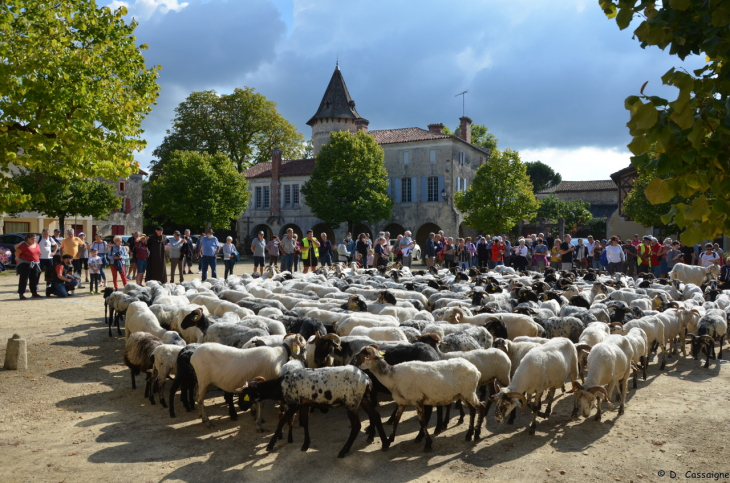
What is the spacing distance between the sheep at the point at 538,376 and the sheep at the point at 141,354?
4811 millimetres

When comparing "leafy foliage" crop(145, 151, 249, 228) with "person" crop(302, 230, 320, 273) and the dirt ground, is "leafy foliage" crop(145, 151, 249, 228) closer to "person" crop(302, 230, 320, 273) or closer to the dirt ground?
"person" crop(302, 230, 320, 273)

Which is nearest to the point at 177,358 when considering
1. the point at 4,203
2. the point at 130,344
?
the point at 130,344

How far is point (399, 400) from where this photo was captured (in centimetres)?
585

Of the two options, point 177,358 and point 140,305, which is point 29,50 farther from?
point 177,358

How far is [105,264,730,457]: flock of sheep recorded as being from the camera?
5.84m

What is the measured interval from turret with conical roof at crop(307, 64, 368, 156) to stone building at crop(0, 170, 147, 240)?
1797 cm

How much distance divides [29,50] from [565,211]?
196ft

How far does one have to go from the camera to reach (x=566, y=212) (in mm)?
61375

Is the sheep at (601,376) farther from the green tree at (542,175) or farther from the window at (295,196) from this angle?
the green tree at (542,175)

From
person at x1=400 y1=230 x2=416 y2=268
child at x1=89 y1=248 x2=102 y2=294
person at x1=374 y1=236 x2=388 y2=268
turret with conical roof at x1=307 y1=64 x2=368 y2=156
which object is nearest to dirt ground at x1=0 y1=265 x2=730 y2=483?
child at x1=89 y1=248 x2=102 y2=294

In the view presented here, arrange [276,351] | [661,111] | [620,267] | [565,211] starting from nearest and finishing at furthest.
A: [661,111] → [276,351] → [620,267] → [565,211]

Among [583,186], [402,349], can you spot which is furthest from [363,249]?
[583,186]

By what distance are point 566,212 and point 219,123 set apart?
134 feet

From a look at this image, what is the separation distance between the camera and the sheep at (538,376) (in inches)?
236
